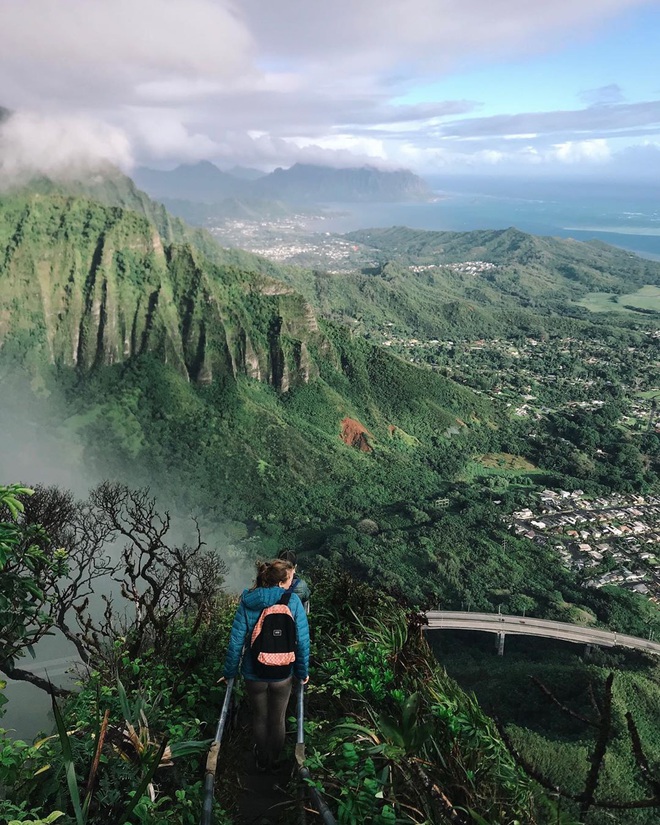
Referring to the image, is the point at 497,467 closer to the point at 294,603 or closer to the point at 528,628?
the point at 528,628

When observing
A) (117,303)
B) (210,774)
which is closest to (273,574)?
(210,774)

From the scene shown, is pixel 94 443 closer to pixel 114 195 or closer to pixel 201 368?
pixel 201 368

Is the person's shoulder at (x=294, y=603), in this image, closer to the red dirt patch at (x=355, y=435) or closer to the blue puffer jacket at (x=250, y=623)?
the blue puffer jacket at (x=250, y=623)

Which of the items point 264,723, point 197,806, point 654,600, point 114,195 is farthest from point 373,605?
point 114,195

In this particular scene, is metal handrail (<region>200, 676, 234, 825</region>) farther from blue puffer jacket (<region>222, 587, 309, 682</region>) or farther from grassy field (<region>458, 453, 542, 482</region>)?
grassy field (<region>458, 453, 542, 482</region>)

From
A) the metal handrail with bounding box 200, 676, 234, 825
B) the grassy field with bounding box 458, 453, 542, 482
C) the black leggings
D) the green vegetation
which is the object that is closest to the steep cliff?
the green vegetation

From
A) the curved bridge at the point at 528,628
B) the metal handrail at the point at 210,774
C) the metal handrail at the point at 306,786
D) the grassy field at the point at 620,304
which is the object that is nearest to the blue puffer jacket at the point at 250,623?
the metal handrail at the point at 210,774
